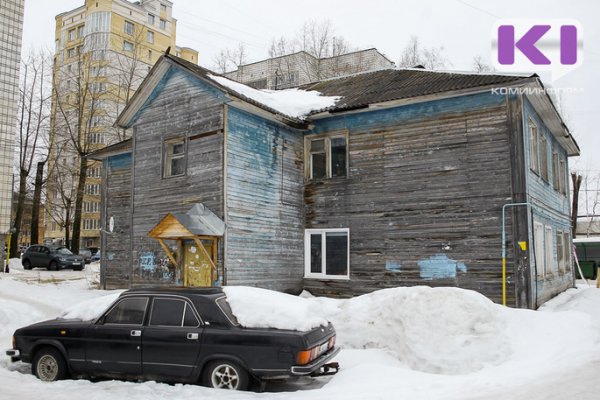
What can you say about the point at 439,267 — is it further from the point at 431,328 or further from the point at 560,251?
the point at 560,251

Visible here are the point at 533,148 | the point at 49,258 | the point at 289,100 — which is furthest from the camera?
the point at 49,258

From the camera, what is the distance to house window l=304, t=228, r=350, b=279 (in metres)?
16.3

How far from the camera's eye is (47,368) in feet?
26.1

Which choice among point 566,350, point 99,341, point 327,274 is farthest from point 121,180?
point 566,350

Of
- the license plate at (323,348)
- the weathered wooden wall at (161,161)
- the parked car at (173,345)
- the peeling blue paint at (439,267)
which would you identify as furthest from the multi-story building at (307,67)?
the license plate at (323,348)

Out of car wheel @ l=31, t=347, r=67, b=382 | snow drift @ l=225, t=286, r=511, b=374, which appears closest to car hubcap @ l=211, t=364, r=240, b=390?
snow drift @ l=225, t=286, r=511, b=374

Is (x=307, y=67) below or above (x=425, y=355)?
above

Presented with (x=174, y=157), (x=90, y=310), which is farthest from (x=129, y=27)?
(x=90, y=310)

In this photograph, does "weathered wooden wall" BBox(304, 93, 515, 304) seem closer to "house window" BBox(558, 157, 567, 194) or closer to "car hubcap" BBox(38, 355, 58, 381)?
"house window" BBox(558, 157, 567, 194)

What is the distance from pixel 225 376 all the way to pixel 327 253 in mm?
9853

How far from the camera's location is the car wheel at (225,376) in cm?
695

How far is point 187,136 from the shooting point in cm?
1568

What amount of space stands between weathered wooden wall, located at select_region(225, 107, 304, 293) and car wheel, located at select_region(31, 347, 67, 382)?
253 inches

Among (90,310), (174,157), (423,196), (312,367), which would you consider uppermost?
(174,157)
